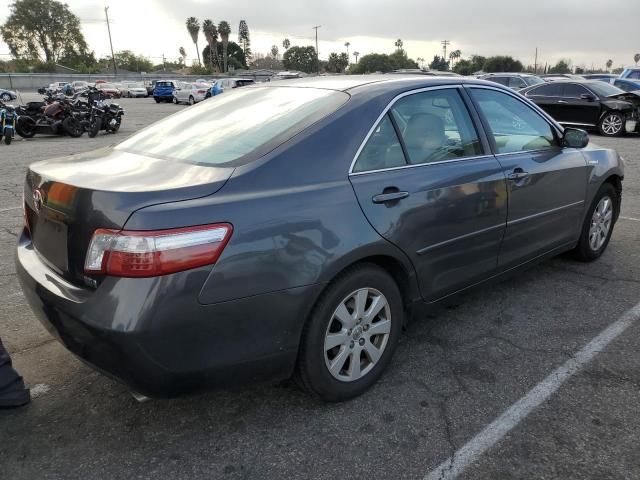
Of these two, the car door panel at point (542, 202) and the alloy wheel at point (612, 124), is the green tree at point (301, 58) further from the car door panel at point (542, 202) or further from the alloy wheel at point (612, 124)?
the car door panel at point (542, 202)

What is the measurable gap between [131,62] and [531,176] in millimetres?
117789

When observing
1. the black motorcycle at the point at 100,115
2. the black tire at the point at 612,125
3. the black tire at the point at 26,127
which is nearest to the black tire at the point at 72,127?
the black motorcycle at the point at 100,115

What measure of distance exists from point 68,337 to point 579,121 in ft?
51.8

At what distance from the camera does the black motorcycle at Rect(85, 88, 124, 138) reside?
15430 mm

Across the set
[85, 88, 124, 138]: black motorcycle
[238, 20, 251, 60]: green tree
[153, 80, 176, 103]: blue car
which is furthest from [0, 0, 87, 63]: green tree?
[85, 88, 124, 138]: black motorcycle

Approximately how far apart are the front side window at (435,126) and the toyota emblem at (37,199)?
5.97 ft

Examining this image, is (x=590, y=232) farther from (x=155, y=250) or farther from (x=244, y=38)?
(x=244, y=38)

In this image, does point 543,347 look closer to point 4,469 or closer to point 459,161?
point 459,161

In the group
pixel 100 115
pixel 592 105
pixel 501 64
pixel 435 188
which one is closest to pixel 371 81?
pixel 435 188

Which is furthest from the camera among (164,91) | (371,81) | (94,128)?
(164,91)

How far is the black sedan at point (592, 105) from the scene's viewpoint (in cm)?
1420

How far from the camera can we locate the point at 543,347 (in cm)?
323

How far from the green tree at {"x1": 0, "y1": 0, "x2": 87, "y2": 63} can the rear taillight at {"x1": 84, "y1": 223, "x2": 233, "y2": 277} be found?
10249 centimetres

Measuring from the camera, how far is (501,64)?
7369 centimetres
